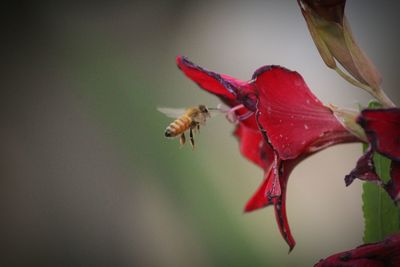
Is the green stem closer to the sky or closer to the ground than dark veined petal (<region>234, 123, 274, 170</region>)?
closer to the sky

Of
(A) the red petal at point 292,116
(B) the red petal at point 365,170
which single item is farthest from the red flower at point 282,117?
(B) the red petal at point 365,170

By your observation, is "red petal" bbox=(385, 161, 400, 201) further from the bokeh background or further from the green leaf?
the bokeh background

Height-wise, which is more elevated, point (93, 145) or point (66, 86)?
point (66, 86)

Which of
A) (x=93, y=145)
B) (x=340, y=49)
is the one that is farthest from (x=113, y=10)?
(x=340, y=49)

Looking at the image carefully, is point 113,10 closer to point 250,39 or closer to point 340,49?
point 250,39

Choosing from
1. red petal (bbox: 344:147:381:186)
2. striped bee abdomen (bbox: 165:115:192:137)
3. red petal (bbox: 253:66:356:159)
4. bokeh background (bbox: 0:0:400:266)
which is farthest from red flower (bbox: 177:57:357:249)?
bokeh background (bbox: 0:0:400:266)

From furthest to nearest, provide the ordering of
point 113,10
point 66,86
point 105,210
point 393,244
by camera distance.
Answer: point 113,10, point 66,86, point 105,210, point 393,244

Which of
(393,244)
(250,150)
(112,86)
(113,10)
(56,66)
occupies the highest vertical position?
(113,10)
